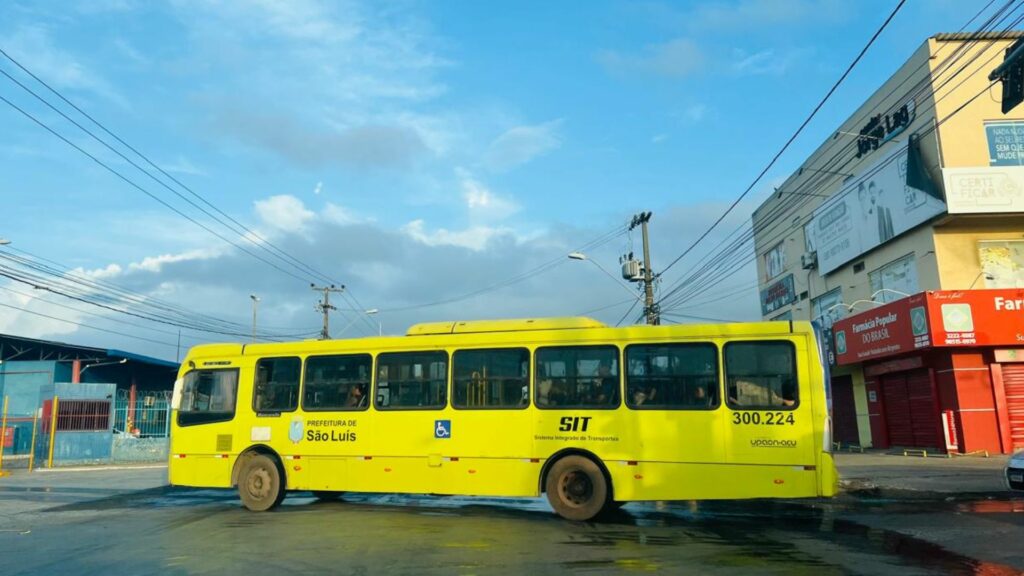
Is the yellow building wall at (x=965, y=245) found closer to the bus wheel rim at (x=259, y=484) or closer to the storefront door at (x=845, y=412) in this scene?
the storefront door at (x=845, y=412)

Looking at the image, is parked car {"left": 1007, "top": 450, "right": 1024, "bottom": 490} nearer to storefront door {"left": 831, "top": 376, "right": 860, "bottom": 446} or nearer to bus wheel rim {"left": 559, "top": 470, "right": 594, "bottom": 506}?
bus wheel rim {"left": 559, "top": 470, "right": 594, "bottom": 506}

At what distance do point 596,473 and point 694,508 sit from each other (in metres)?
2.95

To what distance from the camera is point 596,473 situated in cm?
1060

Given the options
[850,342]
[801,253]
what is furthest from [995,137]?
[801,253]

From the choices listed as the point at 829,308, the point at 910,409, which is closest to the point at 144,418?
the point at 829,308

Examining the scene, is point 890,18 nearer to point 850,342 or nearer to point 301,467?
point 301,467

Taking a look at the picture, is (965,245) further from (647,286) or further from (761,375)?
(761,375)

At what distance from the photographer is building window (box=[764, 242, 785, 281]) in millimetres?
34312

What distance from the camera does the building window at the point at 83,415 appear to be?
27.9 m

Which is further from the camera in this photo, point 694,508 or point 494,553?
point 694,508

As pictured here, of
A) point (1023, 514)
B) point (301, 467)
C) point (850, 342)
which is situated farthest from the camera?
point (850, 342)

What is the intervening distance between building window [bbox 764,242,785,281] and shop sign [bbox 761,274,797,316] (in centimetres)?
61

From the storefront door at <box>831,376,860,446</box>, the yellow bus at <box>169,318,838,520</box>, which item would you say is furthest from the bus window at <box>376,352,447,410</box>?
the storefront door at <box>831,376,860,446</box>

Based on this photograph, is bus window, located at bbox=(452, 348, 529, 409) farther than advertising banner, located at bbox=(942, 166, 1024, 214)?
No
